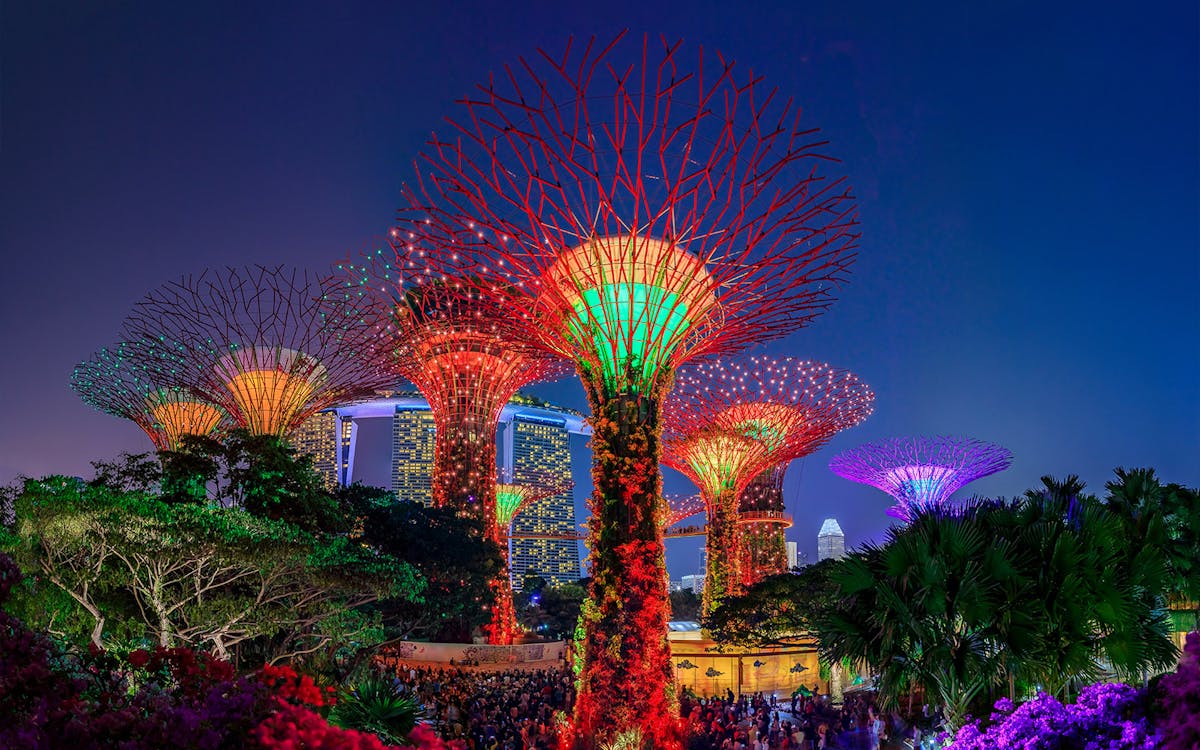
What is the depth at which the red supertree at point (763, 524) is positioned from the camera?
46938mm

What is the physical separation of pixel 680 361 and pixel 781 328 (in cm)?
300

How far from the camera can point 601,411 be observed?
16109 millimetres

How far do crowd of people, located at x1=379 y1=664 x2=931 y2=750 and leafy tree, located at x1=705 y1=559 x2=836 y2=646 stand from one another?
6.19ft

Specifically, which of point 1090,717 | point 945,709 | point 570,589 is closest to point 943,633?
point 945,709

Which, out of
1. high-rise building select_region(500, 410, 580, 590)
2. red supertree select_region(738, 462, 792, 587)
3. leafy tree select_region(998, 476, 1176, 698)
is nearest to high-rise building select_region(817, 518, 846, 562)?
high-rise building select_region(500, 410, 580, 590)

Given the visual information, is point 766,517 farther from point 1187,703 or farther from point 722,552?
point 1187,703

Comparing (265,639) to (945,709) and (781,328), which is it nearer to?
(781,328)

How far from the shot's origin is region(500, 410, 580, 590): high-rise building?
105 meters

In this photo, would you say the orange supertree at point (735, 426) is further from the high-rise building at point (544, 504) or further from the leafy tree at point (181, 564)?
the high-rise building at point (544, 504)

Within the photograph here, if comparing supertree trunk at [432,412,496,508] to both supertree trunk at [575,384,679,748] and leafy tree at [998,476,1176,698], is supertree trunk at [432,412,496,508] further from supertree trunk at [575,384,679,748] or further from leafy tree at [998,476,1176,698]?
leafy tree at [998,476,1176,698]

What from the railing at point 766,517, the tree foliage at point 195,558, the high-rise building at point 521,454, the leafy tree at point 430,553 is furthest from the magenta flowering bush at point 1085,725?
the high-rise building at point 521,454

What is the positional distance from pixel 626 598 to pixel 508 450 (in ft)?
330

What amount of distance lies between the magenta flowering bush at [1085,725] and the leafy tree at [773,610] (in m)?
14.0

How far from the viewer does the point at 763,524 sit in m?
52.7
